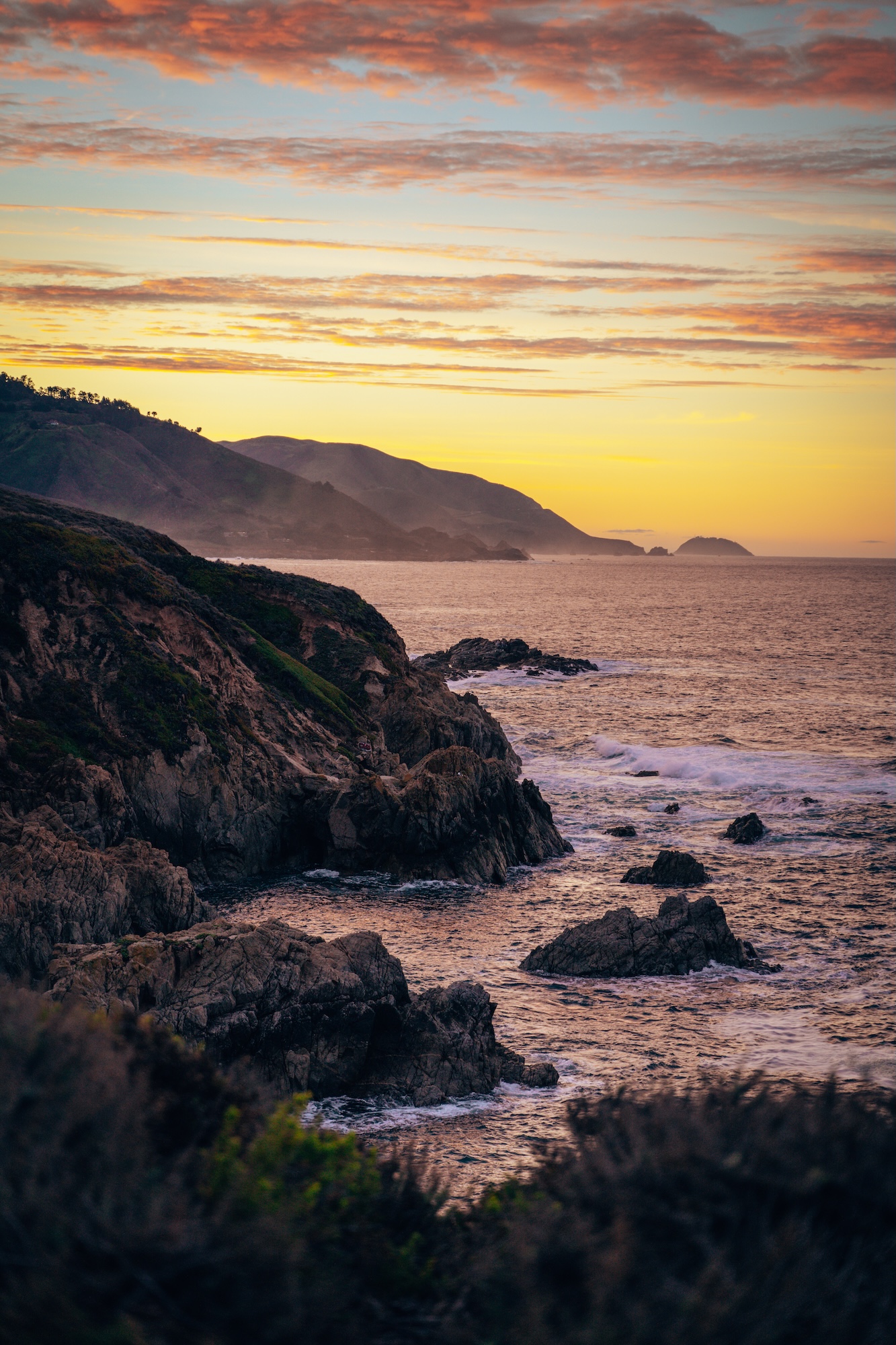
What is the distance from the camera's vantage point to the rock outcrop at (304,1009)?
24.5m

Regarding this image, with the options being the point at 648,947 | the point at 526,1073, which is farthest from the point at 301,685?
the point at 526,1073

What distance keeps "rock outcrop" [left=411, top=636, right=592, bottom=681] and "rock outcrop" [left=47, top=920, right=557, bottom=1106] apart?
273 feet

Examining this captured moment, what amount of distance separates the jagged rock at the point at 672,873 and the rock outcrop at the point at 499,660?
66.9m

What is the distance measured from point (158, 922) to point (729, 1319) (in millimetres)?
27451

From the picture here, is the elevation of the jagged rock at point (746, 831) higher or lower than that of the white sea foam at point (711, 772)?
lower

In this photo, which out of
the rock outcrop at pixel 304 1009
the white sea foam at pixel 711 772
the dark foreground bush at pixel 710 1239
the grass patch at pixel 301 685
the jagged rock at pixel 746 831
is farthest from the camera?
the white sea foam at pixel 711 772

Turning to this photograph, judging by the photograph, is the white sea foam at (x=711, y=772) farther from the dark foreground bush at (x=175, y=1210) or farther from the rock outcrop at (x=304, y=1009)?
the dark foreground bush at (x=175, y=1210)

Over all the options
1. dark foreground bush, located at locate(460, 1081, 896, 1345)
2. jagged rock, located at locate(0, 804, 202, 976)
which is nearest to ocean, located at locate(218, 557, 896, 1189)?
jagged rock, located at locate(0, 804, 202, 976)

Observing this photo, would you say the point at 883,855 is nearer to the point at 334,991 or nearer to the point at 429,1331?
the point at 334,991

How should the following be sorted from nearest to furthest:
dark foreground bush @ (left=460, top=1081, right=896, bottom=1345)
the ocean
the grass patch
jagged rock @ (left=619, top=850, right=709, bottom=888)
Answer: dark foreground bush @ (left=460, top=1081, right=896, bottom=1345), the ocean, jagged rock @ (left=619, top=850, right=709, bottom=888), the grass patch

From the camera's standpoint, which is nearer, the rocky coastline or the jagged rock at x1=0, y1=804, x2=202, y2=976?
the rocky coastline

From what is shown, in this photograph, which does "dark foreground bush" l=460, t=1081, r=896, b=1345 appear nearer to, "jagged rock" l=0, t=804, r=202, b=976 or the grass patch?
"jagged rock" l=0, t=804, r=202, b=976

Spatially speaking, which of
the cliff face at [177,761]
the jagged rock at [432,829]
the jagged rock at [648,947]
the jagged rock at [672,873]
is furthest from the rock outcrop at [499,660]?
the jagged rock at [648,947]

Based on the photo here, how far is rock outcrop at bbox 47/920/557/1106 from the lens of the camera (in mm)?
24500
